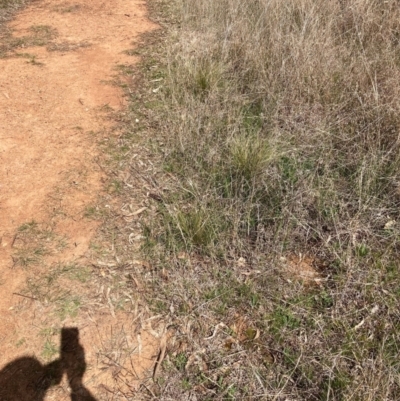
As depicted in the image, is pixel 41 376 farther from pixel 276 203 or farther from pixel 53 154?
pixel 53 154

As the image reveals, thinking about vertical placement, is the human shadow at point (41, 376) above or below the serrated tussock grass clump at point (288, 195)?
below

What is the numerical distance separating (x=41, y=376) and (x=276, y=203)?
1803 millimetres

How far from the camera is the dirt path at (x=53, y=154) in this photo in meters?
2.28

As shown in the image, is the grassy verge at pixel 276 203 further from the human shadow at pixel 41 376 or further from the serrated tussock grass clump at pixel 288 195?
the human shadow at pixel 41 376

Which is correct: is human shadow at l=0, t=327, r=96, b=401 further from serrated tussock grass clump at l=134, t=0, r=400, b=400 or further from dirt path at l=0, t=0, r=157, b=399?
serrated tussock grass clump at l=134, t=0, r=400, b=400

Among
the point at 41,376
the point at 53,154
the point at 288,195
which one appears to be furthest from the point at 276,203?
the point at 53,154

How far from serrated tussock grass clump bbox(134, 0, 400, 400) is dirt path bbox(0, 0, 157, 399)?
510 mm

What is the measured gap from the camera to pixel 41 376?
2.09 metres

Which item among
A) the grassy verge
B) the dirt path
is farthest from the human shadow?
the grassy verge

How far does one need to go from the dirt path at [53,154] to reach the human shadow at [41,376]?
0.04 meters

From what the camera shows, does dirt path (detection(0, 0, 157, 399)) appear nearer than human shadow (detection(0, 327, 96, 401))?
No

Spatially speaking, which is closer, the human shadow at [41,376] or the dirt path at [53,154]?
the human shadow at [41,376]

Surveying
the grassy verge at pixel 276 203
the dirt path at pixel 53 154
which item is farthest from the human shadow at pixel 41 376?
the grassy verge at pixel 276 203

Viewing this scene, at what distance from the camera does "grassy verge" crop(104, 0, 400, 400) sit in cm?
210
